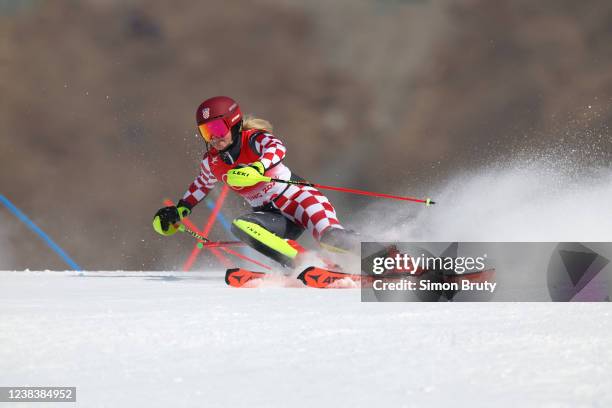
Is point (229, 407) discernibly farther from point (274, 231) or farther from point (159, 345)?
point (274, 231)

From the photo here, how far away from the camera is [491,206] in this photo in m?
3.20

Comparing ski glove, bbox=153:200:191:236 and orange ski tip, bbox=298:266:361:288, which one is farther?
ski glove, bbox=153:200:191:236

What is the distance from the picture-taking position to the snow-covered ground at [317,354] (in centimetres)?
85

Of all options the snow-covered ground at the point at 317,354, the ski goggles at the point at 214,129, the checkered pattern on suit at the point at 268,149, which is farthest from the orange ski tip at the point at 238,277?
the snow-covered ground at the point at 317,354

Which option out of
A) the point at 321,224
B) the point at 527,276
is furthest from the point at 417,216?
the point at 527,276

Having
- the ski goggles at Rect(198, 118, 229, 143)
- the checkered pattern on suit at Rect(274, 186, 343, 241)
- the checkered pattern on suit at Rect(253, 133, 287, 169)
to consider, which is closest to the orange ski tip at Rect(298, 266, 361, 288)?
the checkered pattern on suit at Rect(274, 186, 343, 241)

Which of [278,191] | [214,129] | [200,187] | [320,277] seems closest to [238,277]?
[320,277]

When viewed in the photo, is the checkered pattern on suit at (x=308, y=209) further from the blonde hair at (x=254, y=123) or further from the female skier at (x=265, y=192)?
the blonde hair at (x=254, y=123)

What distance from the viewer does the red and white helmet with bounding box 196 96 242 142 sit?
269cm

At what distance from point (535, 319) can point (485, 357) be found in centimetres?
39

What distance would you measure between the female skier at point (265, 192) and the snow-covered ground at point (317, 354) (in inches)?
34.1

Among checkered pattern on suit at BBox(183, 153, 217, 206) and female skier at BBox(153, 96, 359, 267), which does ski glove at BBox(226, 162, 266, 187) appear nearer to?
female skier at BBox(153, 96, 359, 267)

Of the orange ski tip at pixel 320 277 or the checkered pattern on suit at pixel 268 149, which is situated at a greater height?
the checkered pattern on suit at pixel 268 149

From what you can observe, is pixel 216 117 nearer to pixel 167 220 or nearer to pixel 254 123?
pixel 254 123
